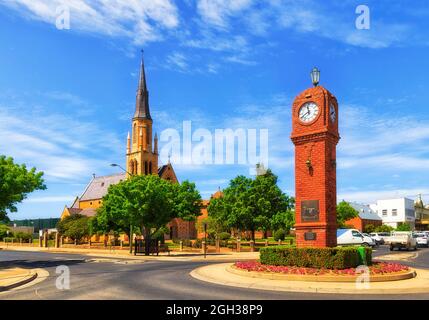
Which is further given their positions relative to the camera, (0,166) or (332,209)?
(0,166)

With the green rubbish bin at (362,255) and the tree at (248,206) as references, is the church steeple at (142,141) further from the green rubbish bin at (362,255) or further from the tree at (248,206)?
the green rubbish bin at (362,255)

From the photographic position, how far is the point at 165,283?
52.8ft

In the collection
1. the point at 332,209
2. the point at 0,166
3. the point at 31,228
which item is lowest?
the point at 31,228

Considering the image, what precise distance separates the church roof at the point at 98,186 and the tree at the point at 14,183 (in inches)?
2507

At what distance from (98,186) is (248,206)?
5472 cm

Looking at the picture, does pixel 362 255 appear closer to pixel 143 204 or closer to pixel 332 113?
pixel 332 113

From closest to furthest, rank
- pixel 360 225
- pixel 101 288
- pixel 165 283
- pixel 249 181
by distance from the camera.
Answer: pixel 101 288
pixel 165 283
pixel 249 181
pixel 360 225

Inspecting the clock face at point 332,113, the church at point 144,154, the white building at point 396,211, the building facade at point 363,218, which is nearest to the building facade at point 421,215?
the white building at point 396,211

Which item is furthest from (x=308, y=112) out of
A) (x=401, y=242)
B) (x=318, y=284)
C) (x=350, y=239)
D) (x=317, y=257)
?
(x=401, y=242)

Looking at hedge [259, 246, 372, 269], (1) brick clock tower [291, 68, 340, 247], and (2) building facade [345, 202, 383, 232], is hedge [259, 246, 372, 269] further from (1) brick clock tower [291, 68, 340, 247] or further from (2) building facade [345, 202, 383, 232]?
(2) building facade [345, 202, 383, 232]
